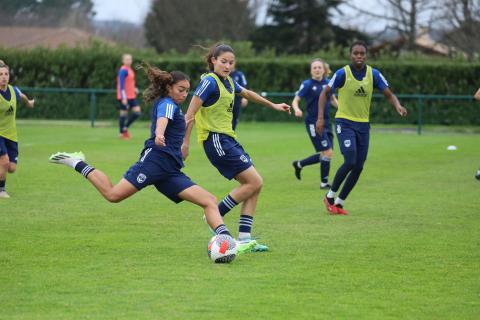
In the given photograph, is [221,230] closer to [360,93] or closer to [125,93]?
[360,93]

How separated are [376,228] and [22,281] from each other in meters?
4.40

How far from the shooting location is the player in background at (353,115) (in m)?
11.3

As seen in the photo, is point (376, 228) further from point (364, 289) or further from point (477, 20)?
point (477, 20)

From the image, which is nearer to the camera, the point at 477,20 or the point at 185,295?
the point at 185,295

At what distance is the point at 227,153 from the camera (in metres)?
8.81

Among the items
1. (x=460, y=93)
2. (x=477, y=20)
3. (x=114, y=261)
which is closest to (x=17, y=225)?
(x=114, y=261)

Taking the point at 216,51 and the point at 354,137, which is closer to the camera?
the point at 216,51

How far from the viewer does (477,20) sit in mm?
41875

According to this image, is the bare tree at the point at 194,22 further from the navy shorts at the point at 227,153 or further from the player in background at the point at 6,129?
the navy shorts at the point at 227,153

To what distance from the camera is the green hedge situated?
29734mm

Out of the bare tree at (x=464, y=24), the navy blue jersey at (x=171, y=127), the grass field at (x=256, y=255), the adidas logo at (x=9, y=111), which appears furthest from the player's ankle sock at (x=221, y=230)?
the bare tree at (x=464, y=24)

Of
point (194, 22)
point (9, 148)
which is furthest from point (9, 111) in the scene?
point (194, 22)

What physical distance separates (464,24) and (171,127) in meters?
36.5

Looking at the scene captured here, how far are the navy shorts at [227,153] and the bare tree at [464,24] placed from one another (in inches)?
1320
